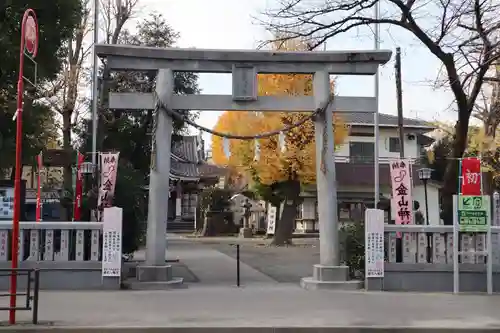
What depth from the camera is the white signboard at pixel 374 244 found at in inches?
524

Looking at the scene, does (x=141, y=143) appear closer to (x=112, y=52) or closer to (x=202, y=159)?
(x=112, y=52)

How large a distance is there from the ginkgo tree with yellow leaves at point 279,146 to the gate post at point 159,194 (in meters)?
11.0

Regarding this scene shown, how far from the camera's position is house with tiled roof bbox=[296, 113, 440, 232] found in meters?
40.1

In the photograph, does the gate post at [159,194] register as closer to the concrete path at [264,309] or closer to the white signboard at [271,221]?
the concrete path at [264,309]

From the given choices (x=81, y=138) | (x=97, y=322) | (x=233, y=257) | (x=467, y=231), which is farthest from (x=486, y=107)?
(x=97, y=322)

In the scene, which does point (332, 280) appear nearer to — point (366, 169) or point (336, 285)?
point (336, 285)

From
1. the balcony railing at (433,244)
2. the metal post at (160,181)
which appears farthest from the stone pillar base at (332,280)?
the metal post at (160,181)

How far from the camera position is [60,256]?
1320 centimetres

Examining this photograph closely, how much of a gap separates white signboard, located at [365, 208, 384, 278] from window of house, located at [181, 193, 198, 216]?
3727 cm

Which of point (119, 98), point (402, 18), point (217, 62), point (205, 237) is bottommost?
point (205, 237)

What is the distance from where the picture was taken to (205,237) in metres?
41.4

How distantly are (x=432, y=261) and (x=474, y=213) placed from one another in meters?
1.43

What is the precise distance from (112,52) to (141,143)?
16.6 m

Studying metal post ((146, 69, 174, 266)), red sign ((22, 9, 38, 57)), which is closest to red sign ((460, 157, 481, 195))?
metal post ((146, 69, 174, 266))
